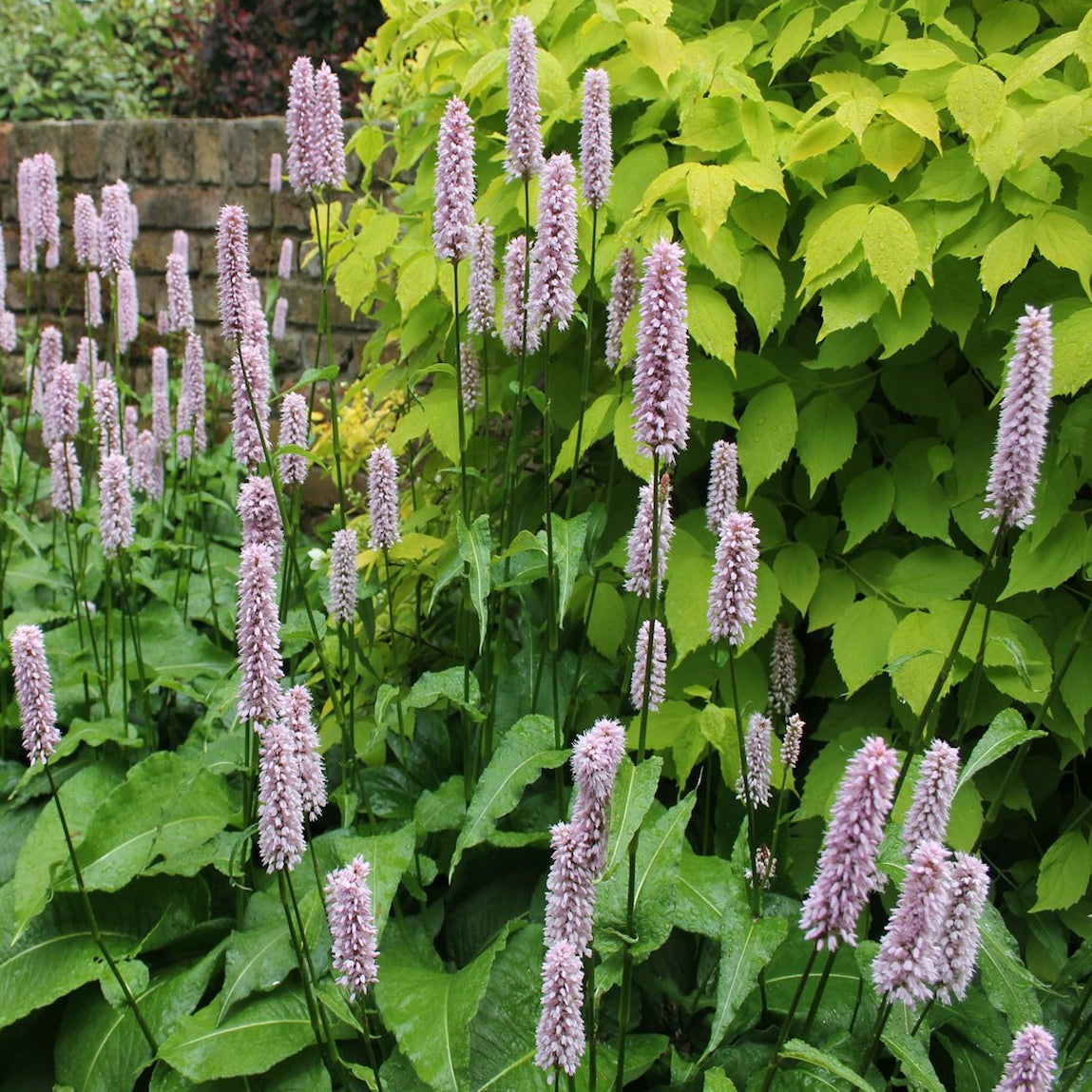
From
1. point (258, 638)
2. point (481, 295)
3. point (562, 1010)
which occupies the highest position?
point (481, 295)

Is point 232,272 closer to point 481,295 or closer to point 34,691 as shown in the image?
point 481,295

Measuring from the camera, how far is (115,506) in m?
2.69

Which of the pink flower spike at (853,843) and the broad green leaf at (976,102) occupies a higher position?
the broad green leaf at (976,102)

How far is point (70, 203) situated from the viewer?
7523 millimetres

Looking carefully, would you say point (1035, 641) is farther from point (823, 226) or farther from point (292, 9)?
point (292, 9)

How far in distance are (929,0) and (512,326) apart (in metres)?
1.19

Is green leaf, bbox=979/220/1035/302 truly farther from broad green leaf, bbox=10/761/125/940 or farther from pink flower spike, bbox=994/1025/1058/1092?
broad green leaf, bbox=10/761/125/940

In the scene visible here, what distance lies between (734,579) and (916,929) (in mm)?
574

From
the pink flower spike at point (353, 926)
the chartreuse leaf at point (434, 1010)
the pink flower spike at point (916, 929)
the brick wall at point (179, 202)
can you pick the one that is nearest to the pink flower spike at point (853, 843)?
the pink flower spike at point (916, 929)

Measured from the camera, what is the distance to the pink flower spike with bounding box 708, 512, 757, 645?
175cm

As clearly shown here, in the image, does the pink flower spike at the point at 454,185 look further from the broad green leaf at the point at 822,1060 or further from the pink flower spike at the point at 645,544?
the broad green leaf at the point at 822,1060

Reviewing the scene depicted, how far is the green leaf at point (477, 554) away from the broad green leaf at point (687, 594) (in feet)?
1.56

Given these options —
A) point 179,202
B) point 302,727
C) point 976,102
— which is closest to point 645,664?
point 302,727

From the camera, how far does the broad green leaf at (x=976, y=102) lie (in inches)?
92.4
